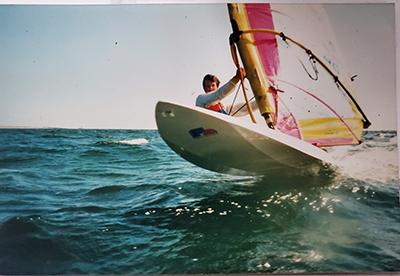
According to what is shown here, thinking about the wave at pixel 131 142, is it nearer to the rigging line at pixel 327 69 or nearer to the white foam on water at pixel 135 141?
the white foam on water at pixel 135 141

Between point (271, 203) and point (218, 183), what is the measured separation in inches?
14.0

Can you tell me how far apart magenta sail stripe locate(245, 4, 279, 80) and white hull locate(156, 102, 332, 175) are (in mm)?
400

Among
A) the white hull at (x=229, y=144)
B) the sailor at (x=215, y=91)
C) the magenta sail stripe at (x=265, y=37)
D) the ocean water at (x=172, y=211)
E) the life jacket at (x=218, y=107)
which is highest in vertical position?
the magenta sail stripe at (x=265, y=37)

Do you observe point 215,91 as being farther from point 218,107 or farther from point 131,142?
point 131,142

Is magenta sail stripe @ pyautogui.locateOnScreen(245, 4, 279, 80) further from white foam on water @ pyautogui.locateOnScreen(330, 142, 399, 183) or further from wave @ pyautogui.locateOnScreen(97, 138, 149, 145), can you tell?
wave @ pyautogui.locateOnScreen(97, 138, 149, 145)

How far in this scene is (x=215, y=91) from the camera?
5.49ft

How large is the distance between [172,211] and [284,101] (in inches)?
39.5

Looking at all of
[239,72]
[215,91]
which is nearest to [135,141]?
[215,91]

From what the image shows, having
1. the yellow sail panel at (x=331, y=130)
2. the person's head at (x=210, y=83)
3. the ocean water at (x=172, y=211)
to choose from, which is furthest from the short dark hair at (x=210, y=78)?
the yellow sail panel at (x=331, y=130)

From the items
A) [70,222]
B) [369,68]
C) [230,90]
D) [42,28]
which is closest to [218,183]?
[230,90]

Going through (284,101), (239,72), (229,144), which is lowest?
(229,144)

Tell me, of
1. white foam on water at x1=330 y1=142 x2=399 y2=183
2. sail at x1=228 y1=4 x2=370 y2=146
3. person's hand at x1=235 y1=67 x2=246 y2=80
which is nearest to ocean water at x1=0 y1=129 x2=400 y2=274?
white foam on water at x1=330 y1=142 x2=399 y2=183

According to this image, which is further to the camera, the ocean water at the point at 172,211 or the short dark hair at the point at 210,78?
the short dark hair at the point at 210,78

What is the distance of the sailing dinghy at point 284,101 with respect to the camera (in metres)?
1.67
